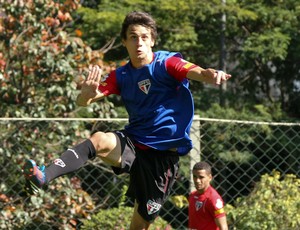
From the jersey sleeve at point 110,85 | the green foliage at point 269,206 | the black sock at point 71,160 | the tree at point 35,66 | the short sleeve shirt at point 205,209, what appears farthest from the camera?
the tree at point 35,66

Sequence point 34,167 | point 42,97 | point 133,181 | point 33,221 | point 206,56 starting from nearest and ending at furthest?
point 34,167, point 133,181, point 33,221, point 42,97, point 206,56

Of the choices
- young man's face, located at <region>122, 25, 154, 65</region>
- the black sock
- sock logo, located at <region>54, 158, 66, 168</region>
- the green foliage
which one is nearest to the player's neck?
young man's face, located at <region>122, 25, 154, 65</region>

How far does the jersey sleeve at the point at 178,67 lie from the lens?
5.20 m

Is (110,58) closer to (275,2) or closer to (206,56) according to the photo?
(206,56)

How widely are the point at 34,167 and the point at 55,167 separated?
9.2 inches

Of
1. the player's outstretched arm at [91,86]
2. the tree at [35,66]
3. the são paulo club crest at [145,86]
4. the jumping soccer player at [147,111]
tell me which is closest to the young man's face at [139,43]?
the jumping soccer player at [147,111]

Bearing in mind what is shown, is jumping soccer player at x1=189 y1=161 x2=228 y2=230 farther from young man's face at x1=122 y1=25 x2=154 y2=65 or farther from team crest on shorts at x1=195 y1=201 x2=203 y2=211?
young man's face at x1=122 y1=25 x2=154 y2=65

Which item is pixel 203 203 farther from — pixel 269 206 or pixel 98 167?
pixel 98 167

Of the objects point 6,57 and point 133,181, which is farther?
point 6,57

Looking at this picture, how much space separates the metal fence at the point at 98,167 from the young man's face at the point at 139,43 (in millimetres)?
2158

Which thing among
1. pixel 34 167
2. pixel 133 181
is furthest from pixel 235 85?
pixel 34 167

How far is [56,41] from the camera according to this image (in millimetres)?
9031

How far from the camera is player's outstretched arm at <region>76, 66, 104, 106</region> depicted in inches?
199

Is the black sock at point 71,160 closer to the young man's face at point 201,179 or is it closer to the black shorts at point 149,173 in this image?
the black shorts at point 149,173
